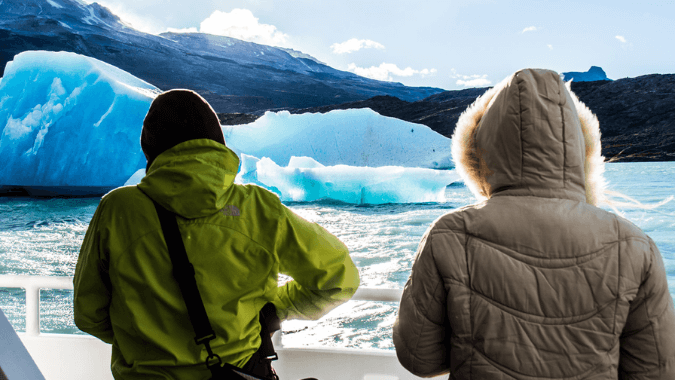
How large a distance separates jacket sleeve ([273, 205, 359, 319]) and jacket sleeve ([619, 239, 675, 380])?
1.38 ft

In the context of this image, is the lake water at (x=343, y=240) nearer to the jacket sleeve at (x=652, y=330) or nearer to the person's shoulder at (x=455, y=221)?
the jacket sleeve at (x=652, y=330)

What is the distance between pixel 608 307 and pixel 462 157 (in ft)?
0.98

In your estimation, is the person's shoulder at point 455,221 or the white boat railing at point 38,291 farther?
Result: the white boat railing at point 38,291

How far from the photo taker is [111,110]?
429 inches

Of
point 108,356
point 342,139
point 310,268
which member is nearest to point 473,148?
point 310,268

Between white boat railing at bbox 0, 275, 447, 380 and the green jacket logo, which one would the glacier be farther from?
the green jacket logo

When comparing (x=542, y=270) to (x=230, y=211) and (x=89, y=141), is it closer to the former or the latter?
(x=230, y=211)

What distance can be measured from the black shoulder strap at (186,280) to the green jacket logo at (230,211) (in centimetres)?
7

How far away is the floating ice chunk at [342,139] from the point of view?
14.6 metres

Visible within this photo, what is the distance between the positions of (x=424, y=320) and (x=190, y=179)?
1.33 feet

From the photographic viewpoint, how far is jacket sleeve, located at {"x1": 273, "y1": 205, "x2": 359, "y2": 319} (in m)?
0.68

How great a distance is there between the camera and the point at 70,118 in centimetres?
1140

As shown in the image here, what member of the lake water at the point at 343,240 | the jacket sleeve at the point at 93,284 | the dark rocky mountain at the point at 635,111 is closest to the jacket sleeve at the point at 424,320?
the jacket sleeve at the point at 93,284

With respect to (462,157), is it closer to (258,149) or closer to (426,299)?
(426,299)
